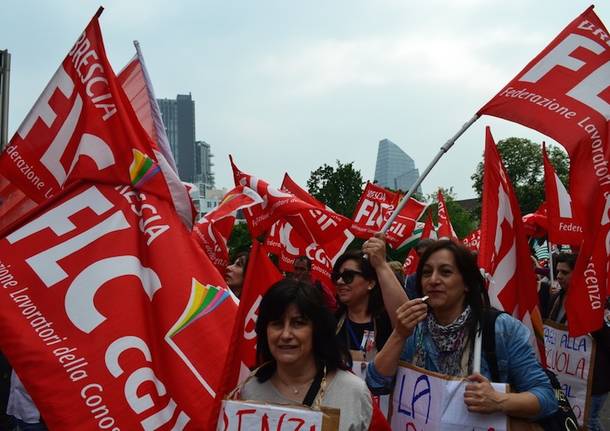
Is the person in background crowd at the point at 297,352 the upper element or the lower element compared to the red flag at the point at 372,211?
lower

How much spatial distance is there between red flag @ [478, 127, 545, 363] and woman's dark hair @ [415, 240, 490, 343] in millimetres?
534

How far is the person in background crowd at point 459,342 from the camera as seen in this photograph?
2.83 m

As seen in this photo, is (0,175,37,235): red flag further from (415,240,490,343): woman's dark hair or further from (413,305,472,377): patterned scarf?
(413,305,472,377): patterned scarf

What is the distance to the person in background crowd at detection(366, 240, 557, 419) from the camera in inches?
111

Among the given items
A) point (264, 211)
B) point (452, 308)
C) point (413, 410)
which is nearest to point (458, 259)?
point (452, 308)

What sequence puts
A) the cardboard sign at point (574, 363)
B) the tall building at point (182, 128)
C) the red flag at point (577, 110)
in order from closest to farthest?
the red flag at point (577, 110)
the cardboard sign at point (574, 363)
the tall building at point (182, 128)

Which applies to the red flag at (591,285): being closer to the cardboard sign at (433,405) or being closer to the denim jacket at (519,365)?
the denim jacket at (519,365)

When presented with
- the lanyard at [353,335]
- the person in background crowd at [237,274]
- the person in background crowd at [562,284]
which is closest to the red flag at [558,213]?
the person in background crowd at [562,284]

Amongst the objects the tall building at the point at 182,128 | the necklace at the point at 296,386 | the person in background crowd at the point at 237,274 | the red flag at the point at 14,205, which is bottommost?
the necklace at the point at 296,386

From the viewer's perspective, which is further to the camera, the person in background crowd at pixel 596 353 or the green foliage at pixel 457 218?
the green foliage at pixel 457 218

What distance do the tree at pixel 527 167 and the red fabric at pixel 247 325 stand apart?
4749 cm

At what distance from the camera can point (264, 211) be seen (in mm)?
6992

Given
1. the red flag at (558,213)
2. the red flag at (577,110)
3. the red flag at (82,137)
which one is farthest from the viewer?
the red flag at (558,213)

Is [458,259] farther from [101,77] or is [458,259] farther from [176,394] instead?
[101,77]
